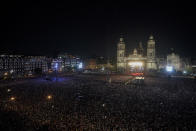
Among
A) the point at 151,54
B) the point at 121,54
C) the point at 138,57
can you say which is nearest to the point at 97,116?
the point at 138,57

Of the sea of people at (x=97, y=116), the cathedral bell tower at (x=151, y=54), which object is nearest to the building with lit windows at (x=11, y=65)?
the sea of people at (x=97, y=116)

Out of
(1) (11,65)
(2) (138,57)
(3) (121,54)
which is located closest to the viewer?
(1) (11,65)

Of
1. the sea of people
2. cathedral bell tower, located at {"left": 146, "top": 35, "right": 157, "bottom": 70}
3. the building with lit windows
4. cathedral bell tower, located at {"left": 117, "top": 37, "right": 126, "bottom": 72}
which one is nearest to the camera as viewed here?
the sea of people

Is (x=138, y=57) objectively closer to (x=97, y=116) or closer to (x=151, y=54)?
(x=151, y=54)

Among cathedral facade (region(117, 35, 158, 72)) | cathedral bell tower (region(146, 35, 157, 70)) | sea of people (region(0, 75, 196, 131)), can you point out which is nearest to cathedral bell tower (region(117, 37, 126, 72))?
cathedral facade (region(117, 35, 158, 72))

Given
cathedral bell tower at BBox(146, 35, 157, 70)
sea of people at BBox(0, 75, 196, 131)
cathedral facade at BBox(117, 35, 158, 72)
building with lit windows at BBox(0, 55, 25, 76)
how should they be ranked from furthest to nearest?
cathedral facade at BBox(117, 35, 158, 72), cathedral bell tower at BBox(146, 35, 157, 70), building with lit windows at BBox(0, 55, 25, 76), sea of people at BBox(0, 75, 196, 131)

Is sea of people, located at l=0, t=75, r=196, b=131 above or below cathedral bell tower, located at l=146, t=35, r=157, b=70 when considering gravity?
below

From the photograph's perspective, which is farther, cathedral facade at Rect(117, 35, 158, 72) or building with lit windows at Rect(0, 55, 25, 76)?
cathedral facade at Rect(117, 35, 158, 72)

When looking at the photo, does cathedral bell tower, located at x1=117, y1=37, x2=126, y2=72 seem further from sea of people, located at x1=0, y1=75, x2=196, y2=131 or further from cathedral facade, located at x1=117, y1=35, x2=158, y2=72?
sea of people, located at x1=0, y1=75, x2=196, y2=131
